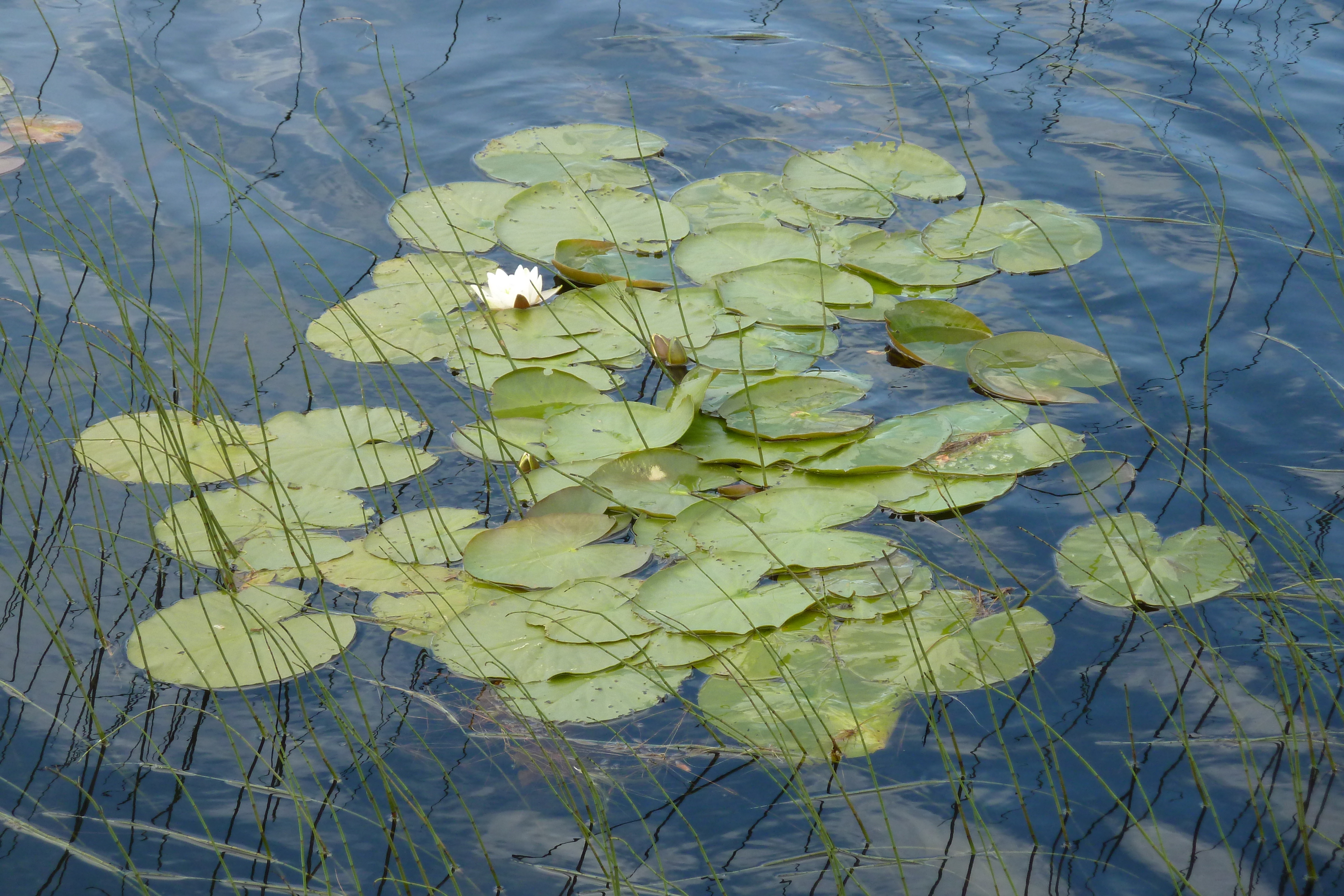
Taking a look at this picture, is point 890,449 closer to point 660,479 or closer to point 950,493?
point 950,493

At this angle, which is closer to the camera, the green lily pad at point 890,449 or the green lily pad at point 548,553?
the green lily pad at point 548,553

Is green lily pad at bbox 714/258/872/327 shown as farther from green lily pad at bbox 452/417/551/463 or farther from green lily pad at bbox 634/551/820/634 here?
green lily pad at bbox 634/551/820/634

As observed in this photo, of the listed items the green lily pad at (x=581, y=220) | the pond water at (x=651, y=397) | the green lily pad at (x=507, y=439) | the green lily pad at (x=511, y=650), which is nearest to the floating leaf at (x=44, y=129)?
the pond water at (x=651, y=397)

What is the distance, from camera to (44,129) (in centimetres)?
394

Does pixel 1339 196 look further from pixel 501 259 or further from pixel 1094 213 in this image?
pixel 501 259

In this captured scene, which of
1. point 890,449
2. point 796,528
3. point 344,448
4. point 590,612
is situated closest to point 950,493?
point 890,449

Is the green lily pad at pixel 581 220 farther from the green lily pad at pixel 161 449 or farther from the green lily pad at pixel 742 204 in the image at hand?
the green lily pad at pixel 161 449

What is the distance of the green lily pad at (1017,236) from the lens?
323cm

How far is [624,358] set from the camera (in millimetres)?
2900

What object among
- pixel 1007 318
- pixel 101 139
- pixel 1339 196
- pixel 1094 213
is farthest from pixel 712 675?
pixel 101 139

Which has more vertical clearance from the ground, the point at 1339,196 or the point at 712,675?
the point at 1339,196

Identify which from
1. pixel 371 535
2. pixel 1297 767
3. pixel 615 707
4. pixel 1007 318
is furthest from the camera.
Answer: pixel 1007 318

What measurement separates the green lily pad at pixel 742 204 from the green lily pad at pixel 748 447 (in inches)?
36.6

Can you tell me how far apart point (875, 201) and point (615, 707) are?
2092 millimetres
